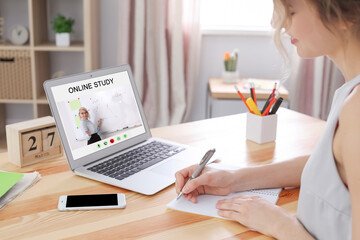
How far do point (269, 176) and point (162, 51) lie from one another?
200cm

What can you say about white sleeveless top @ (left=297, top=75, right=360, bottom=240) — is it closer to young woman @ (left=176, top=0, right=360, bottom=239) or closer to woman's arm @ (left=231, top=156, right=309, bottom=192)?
young woman @ (left=176, top=0, right=360, bottom=239)

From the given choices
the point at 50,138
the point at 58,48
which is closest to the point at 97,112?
the point at 50,138

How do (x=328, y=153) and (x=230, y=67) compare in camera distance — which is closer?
(x=328, y=153)

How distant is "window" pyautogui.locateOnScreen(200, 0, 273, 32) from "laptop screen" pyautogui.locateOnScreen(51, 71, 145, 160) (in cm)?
200

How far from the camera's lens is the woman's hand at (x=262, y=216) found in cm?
88

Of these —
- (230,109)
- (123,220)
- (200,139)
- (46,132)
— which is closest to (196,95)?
(230,109)

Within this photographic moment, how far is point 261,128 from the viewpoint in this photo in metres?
1.41

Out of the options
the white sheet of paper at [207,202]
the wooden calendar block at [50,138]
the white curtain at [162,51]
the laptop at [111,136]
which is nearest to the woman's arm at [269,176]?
the white sheet of paper at [207,202]

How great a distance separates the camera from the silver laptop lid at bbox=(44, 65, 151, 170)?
3.76ft

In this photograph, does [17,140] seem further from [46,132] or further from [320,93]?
[320,93]

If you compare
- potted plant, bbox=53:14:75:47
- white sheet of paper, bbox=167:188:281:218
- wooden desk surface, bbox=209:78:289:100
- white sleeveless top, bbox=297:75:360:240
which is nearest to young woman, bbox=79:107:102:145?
white sheet of paper, bbox=167:188:281:218

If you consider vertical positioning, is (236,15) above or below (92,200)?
above

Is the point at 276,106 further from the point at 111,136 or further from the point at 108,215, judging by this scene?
the point at 108,215

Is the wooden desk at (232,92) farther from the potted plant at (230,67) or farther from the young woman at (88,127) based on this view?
the young woman at (88,127)
